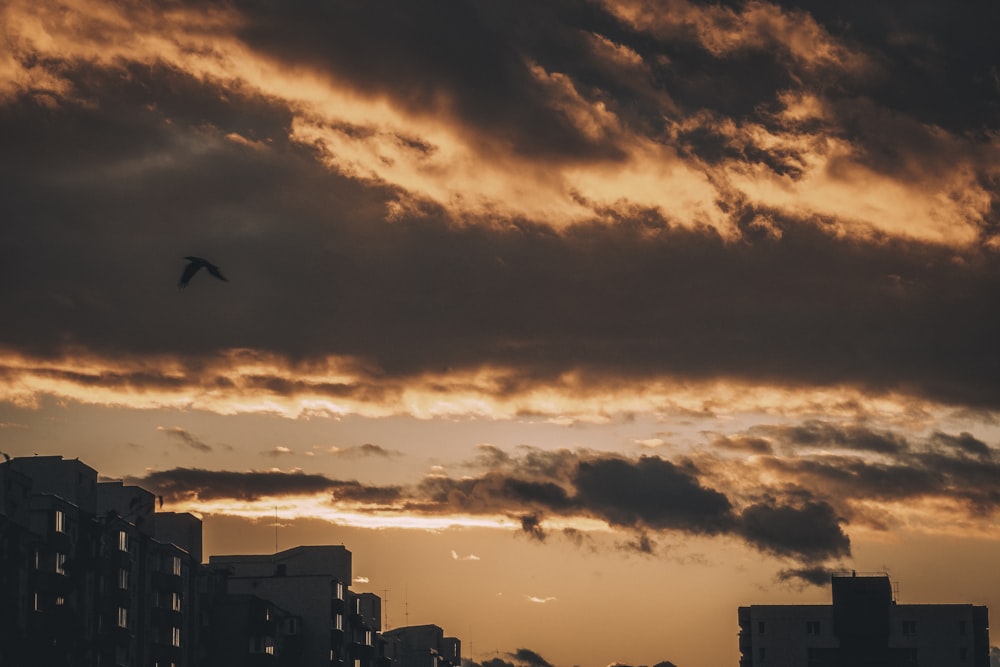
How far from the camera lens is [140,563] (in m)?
143

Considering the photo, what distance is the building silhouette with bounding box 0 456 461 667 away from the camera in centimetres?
11619

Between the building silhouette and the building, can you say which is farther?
the building silhouette

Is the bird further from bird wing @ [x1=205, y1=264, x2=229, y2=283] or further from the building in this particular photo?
the building

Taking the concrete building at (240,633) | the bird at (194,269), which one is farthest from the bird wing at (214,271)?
the concrete building at (240,633)

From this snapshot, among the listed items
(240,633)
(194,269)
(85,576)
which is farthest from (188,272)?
(240,633)

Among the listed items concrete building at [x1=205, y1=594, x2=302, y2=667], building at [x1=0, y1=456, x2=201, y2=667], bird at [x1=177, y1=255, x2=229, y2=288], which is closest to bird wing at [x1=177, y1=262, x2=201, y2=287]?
bird at [x1=177, y1=255, x2=229, y2=288]

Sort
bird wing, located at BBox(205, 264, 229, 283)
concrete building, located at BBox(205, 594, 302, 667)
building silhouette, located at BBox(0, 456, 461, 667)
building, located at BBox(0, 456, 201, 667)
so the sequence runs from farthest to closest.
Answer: concrete building, located at BBox(205, 594, 302, 667), building silhouette, located at BBox(0, 456, 461, 667), building, located at BBox(0, 456, 201, 667), bird wing, located at BBox(205, 264, 229, 283)

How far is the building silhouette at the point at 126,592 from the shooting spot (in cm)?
11619

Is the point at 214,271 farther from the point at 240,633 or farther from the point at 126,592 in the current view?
the point at 240,633

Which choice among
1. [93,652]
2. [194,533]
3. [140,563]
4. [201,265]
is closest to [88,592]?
[93,652]

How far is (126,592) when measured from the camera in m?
135

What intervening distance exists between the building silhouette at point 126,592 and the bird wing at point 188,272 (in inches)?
2242

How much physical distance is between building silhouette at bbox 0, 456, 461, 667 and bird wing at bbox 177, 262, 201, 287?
187 feet

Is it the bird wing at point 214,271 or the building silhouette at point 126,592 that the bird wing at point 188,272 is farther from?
the building silhouette at point 126,592
